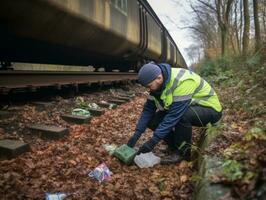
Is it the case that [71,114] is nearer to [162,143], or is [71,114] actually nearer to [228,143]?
[162,143]

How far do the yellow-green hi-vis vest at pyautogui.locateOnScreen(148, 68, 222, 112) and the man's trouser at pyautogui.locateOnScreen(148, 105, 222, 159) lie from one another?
90 mm

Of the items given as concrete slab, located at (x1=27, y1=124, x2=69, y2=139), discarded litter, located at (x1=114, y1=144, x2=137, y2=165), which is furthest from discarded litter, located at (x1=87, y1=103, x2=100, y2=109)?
discarded litter, located at (x1=114, y1=144, x2=137, y2=165)

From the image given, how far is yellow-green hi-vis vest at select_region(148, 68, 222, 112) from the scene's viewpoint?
3855 mm

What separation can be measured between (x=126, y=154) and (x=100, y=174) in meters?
0.49

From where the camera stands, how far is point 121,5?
980cm

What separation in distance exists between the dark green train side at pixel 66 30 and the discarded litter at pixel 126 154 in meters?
2.74

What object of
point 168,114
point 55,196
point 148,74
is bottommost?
point 55,196

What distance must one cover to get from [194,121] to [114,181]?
1258mm

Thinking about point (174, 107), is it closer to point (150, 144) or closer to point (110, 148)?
point (150, 144)

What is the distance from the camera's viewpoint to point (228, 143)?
3.68 metres

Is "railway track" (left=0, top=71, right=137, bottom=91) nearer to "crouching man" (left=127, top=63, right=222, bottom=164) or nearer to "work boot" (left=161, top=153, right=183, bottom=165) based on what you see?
"crouching man" (left=127, top=63, right=222, bottom=164)

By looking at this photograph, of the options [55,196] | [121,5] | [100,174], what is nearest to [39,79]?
[100,174]

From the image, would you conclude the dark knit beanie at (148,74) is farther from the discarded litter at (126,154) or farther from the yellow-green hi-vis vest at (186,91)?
the discarded litter at (126,154)


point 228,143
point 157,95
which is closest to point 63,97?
point 157,95
